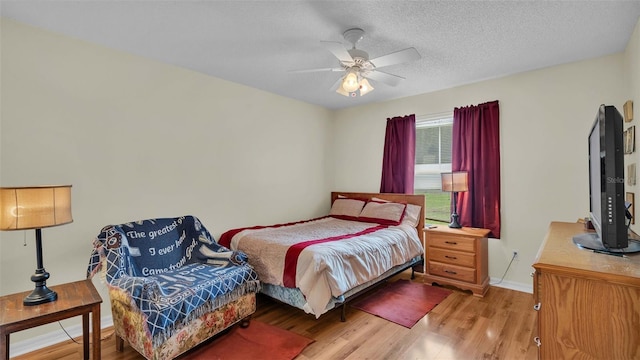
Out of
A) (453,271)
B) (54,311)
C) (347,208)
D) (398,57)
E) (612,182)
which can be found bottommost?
(453,271)

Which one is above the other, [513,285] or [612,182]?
[612,182]

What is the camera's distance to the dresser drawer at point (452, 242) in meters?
3.21

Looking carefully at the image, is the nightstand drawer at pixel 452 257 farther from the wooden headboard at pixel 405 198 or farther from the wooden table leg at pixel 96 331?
the wooden table leg at pixel 96 331

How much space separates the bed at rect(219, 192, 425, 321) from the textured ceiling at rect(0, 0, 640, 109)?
1.74 metres

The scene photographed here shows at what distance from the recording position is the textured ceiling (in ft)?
6.49

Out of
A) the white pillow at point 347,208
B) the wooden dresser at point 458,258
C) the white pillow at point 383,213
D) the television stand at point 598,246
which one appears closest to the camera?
the television stand at point 598,246

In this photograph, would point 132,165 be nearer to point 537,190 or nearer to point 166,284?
point 166,284

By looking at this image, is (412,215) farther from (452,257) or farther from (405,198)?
(452,257)

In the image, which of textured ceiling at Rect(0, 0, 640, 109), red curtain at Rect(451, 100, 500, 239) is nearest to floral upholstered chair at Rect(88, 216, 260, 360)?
textured ceiling at Rect(0, 0, 640, 109)

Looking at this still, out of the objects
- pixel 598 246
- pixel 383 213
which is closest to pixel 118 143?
pixel 383 213

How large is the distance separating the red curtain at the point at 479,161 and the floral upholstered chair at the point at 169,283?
2666 millimetres

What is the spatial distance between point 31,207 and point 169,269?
42.9 inches

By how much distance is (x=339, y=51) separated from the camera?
7.31ft

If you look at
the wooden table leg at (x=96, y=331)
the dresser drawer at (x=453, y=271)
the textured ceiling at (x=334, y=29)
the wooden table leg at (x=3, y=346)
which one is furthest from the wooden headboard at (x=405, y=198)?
the wooden table leg at (x=3, y=346)
